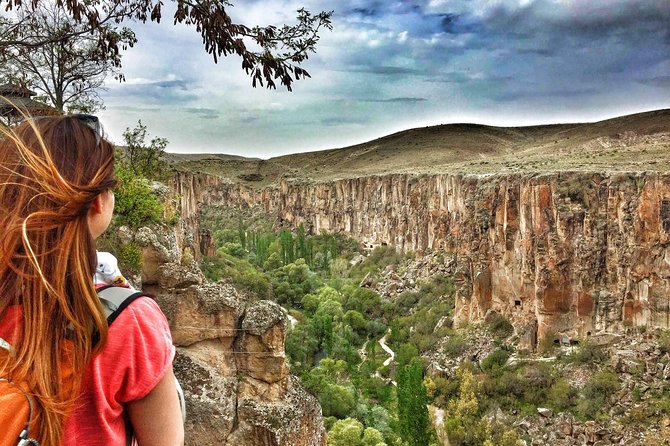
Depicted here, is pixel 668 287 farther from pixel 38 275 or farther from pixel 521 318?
pixel 38 275

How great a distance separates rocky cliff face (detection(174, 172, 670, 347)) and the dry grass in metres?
2.69

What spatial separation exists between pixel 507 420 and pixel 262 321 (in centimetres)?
1823

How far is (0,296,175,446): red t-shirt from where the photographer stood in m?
1.44

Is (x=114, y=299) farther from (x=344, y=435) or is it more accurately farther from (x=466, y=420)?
(x=466, y=420)

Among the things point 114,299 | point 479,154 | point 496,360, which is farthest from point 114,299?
point 479,154

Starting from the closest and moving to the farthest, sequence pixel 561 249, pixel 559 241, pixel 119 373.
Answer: pixel 119 373 → pixel 561 249 → pixel 559 241

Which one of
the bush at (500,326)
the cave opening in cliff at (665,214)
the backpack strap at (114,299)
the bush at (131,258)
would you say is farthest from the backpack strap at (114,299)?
the bush at (500,326)

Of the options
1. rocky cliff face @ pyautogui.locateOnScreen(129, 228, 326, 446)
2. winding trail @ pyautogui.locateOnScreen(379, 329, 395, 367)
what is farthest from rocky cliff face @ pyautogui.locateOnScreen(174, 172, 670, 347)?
rocky cliff face @ pyautogui.locateOnScreen(129, 228, 326, 446)

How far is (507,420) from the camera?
73.5 ft

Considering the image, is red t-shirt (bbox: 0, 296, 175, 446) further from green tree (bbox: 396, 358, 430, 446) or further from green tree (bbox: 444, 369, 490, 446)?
green tree (bbox: 444, 369, 490, 446)

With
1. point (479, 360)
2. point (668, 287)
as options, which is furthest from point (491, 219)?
point (668, 287)

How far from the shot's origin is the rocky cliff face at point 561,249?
81.0ft

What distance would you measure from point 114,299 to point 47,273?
0.17m

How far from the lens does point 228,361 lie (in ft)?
23.4
